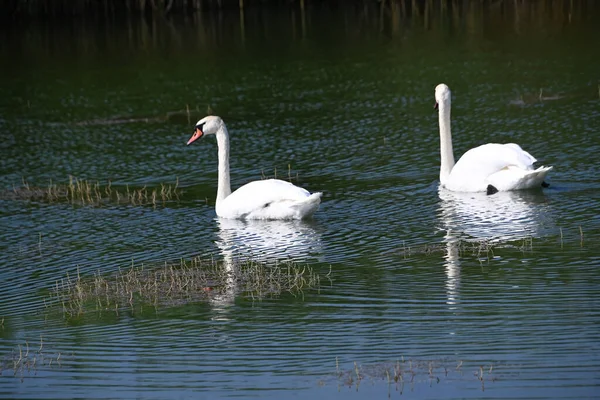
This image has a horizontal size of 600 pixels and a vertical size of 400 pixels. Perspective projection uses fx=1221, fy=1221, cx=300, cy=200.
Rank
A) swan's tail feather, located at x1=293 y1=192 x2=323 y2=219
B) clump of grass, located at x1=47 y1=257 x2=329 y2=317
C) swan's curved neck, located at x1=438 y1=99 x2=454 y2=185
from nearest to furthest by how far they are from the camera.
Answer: clump of grass, located at x1=47 y1=257 x2=329 y2=317
swan's tail feather, located at x1=293 y1=192 x2=323 y2=219
swan's curved neck, located at x1=438 y1=99 x2=454 y2=185

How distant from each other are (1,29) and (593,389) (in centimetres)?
3666

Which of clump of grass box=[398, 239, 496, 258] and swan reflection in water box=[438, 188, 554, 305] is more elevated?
swan reflection in water box=[438, 188, 554, 305]

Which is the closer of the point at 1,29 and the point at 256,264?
the point at 256,264

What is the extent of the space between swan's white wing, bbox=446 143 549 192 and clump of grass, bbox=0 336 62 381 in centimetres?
688

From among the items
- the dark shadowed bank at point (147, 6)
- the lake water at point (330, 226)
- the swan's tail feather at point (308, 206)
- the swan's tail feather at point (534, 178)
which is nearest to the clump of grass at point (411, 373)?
the lake water at point (330, 226)

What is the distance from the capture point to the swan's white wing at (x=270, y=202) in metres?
14.0

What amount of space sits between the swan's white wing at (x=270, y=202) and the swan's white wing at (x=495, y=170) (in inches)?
83.1

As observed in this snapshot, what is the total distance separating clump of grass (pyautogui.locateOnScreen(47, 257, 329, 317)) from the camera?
10.8m

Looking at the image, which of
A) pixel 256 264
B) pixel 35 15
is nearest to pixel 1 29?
pixel 35 15

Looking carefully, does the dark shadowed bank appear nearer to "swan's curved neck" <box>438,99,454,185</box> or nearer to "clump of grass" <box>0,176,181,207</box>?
"swan's curved neck" <box>438,99,454,185</box>

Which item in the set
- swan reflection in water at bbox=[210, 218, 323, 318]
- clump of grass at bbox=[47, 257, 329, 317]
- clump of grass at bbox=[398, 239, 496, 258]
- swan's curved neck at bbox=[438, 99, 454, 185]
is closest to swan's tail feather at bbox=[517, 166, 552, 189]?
swan's curved neck at bbox=[438, 99, 454, 185]

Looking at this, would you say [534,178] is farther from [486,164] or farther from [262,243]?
[262,243]

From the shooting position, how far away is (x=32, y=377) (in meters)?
8.73

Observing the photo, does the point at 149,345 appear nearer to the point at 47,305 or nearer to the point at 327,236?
the point at 47,305
